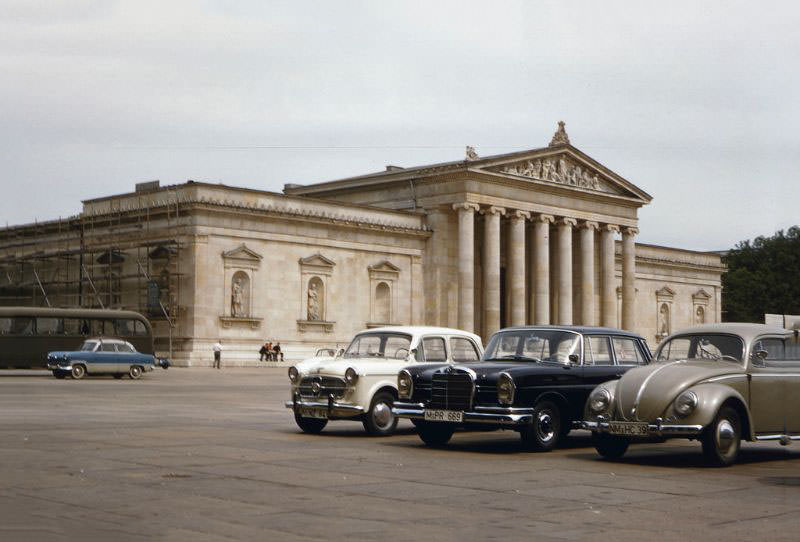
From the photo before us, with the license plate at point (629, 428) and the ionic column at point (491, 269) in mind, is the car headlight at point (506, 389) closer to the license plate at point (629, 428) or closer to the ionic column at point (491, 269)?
the license plate at point (629, 428)

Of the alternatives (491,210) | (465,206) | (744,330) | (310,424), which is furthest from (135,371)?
(744,330)

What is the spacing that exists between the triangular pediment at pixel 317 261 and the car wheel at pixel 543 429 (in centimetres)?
4996

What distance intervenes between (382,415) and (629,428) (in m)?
5.99

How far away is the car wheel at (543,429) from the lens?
703 inches

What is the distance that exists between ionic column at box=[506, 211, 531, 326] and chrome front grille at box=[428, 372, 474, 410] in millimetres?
58342

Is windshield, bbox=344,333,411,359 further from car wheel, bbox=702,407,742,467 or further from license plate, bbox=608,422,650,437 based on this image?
car wheel, bbox=702,407,742,467

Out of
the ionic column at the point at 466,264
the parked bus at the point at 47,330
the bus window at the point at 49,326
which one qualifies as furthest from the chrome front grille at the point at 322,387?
the ionic column at the point at 466,264

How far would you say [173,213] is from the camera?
63.1m

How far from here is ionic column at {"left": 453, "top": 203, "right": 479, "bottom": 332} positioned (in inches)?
2886

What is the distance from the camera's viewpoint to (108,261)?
66.5m

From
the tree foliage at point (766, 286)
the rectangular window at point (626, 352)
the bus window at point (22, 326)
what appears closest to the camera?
the rectangular window at point (626, 352)

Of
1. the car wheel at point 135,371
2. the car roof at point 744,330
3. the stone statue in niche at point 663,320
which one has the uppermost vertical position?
the stone statue in niche at point 663,320

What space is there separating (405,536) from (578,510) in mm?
2416

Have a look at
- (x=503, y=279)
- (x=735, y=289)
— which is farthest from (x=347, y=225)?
(x=735, y=289)
